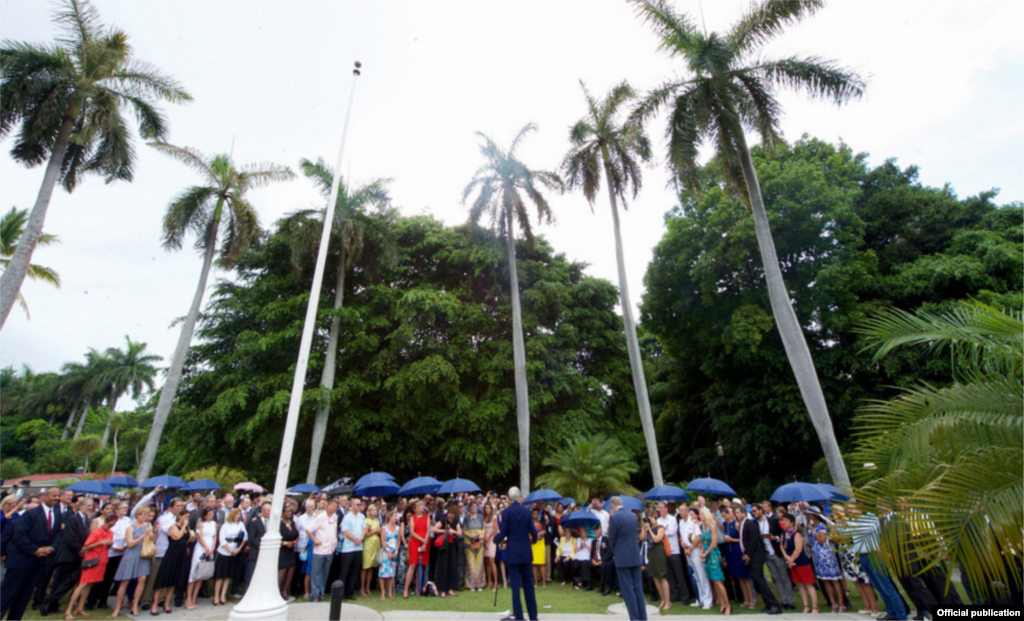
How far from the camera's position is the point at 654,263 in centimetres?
2598

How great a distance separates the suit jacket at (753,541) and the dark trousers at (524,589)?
170 inches

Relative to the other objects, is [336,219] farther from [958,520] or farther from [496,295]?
[958,520]

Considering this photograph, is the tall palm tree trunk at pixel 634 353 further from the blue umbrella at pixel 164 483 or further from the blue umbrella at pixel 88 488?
the blue umbrella at pixel 88 488

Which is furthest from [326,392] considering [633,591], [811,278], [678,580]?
[811,278]

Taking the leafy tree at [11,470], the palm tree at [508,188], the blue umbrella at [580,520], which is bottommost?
the blue umbrella at [580,520]

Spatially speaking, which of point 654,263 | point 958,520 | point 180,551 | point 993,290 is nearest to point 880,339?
point 958,520

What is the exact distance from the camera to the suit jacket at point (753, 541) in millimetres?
8352

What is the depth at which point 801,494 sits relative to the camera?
9719mm

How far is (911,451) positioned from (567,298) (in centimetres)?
1989

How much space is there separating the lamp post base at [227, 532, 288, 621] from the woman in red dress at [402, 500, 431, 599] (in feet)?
12.8

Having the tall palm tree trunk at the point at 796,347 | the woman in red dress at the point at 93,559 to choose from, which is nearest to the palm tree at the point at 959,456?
the tall palm tree trunk at the point at 796,347

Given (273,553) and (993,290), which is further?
(993,290)

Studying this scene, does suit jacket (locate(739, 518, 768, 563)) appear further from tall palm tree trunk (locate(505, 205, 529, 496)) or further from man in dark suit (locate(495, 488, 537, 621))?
tall palm tree trunk (locate(505, 205, 529, 496))

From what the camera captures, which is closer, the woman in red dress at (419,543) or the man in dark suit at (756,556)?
the man in dark suit at (756,556)
